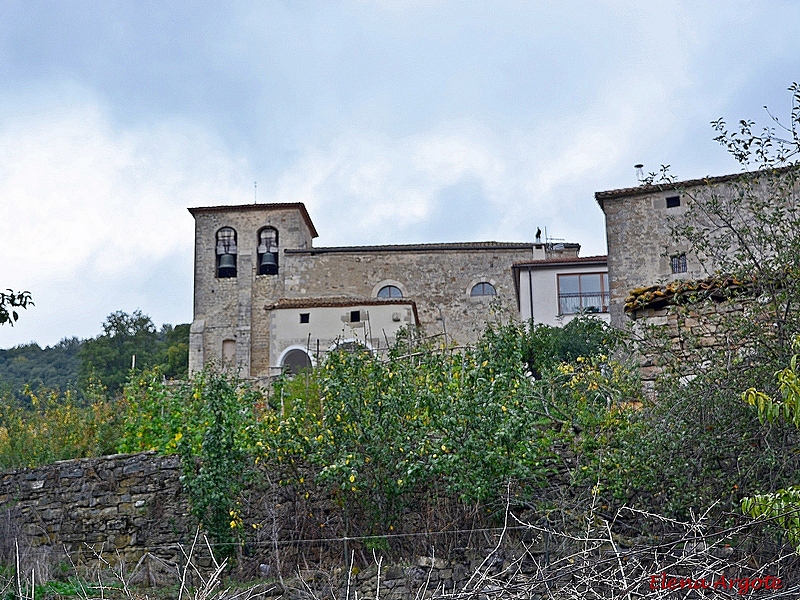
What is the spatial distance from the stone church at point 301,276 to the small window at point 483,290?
0.03 m

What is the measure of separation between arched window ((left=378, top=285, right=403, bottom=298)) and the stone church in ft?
0.11

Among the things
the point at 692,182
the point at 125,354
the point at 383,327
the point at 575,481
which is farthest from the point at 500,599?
the point at 125,354

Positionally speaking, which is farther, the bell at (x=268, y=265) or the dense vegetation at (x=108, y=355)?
the dense vegetation at (x=108, y=355)

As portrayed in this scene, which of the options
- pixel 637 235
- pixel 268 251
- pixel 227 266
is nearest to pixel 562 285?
pixel 637 235

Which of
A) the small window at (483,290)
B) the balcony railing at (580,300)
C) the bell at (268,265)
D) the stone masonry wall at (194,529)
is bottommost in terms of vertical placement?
the stone masonry wall at (194,529)

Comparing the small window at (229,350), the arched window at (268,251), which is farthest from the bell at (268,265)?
the small window at (229,350)

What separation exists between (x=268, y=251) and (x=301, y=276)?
2.00 m

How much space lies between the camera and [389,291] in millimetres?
31578

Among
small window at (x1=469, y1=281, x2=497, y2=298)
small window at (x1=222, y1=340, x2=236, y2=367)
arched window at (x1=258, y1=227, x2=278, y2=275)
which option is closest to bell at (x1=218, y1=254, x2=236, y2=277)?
arched window at (x1=258, y1=227, x2=278, y2=275)

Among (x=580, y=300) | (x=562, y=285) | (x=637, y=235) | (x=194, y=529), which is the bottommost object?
(x=194, y=529)

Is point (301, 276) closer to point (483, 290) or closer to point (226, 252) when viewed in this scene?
point (226, 252)

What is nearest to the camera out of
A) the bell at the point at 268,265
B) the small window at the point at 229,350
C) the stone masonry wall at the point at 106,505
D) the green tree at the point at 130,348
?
the stone masonry wall at the point at 106,505

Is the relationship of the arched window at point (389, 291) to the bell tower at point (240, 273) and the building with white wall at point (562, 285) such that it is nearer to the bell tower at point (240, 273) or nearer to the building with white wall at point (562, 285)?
the bell tower at point (240, 273)

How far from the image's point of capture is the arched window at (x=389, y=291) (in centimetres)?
3147
